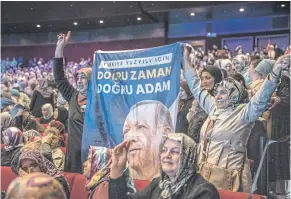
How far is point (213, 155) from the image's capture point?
3.05 metres

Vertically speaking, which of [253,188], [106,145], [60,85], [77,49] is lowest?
[253,188]

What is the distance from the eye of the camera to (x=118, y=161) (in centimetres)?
277

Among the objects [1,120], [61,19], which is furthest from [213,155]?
[61,19]

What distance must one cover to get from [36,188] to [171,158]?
98 centimetres

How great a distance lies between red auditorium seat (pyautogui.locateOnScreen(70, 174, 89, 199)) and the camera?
3141mm

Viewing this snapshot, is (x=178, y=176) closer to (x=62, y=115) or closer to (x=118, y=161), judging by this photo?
(x=118, y=161)

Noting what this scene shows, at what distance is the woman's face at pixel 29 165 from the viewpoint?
117 inches

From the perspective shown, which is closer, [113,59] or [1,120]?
[113,59]

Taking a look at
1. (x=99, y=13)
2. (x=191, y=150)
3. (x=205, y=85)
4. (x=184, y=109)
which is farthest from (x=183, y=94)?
(x=99, y=13)

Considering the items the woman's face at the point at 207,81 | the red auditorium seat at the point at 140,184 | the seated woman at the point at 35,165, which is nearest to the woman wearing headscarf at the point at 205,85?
the woman's face at the point at 207,81

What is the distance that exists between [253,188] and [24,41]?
15296 millimetres

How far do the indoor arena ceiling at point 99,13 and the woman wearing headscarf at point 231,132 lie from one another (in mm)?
8408

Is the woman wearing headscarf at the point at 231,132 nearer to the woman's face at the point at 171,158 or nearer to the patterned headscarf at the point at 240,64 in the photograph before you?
the woman's face at the point at 171,158

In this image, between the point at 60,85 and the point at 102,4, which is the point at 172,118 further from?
the point at 102,4
